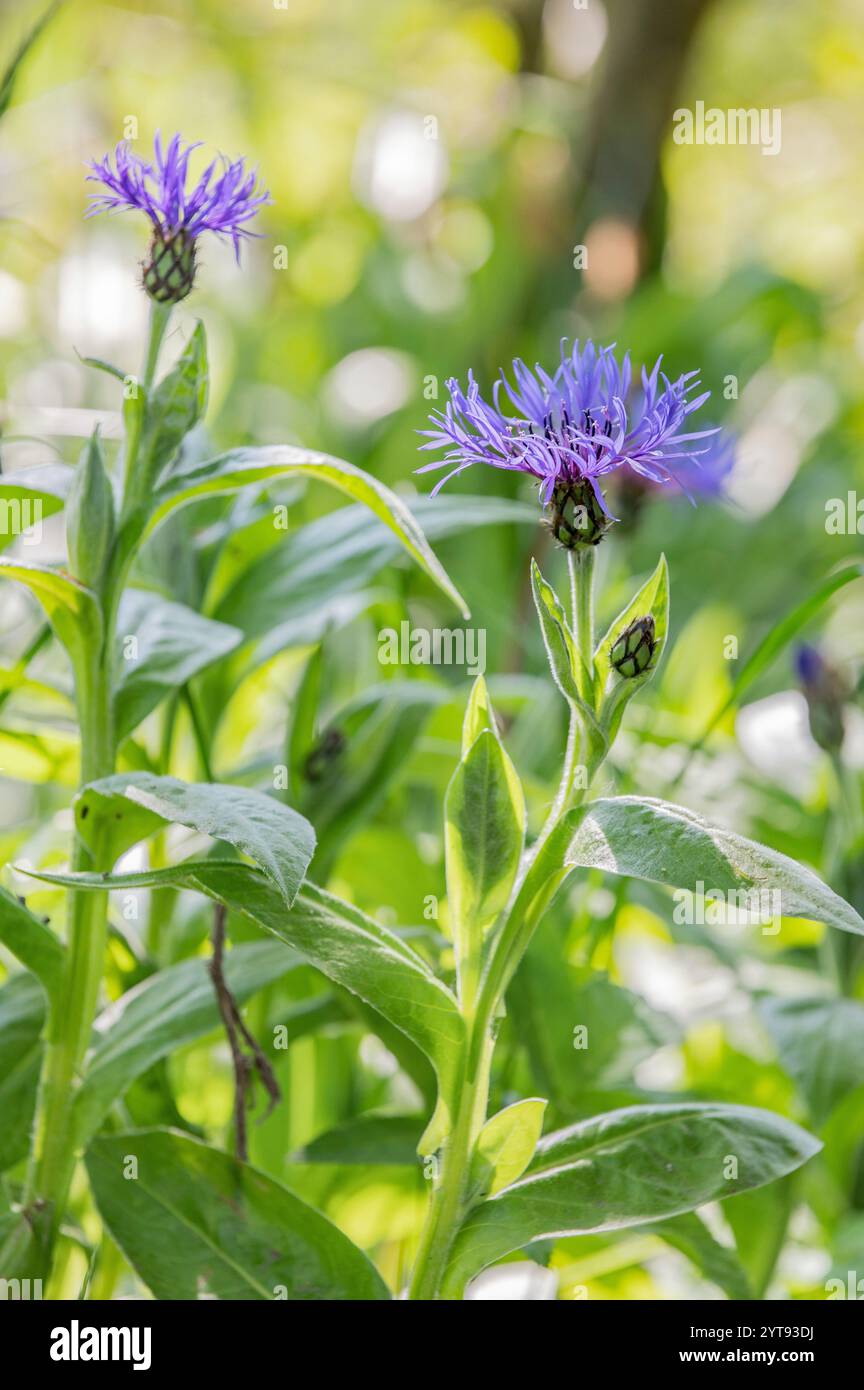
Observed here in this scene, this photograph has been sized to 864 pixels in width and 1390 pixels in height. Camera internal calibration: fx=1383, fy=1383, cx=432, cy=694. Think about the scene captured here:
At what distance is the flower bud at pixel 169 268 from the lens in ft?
1.46

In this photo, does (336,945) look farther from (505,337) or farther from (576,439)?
(505,337)

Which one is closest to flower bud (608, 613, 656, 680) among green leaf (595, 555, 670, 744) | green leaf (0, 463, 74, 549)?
green leaf (595, 555, 670, 744)

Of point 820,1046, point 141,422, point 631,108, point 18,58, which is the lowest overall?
point 820,1046

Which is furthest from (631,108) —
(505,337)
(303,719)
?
(303,719)

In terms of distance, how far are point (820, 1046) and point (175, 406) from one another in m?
0.37

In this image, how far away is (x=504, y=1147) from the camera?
415 mm

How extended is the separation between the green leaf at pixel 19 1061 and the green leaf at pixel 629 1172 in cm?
17

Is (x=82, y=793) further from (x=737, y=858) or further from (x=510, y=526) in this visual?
(x=510, y=526)

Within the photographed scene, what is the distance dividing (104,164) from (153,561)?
0.20 metres

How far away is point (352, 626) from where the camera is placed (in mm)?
941

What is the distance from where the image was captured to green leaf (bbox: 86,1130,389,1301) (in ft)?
1.45

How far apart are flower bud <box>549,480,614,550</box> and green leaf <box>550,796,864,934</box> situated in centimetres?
8

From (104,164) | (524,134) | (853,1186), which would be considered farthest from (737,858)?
(524,134)

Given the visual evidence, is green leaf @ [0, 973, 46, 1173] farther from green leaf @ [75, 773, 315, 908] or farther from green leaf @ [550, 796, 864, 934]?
green leaf @ [550, 796, 864, 934]
